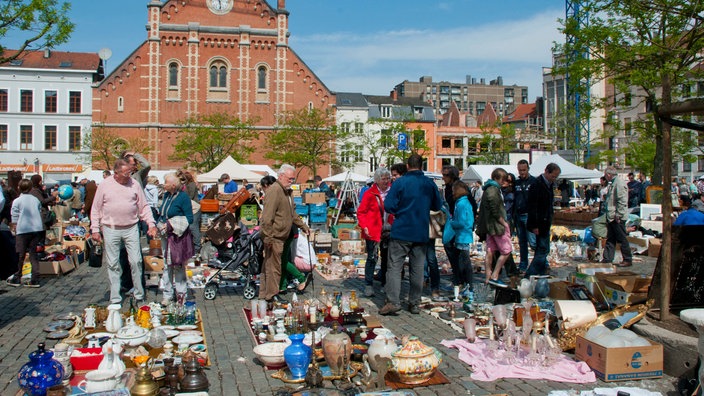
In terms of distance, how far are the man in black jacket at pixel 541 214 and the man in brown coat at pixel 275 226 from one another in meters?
3.94

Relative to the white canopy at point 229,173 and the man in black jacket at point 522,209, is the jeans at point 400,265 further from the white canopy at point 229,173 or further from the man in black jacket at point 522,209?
the white canopy at point 229,173

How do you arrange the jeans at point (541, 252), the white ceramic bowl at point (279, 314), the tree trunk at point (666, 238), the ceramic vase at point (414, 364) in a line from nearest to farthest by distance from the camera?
the ceramic vase at point (414, 364)
the tree trunk at point (666, 238)
the white ceramic bowl at point (279, 314)
the jeans at point (541, 252)

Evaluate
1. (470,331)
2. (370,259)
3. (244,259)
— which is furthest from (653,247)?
(244,259)

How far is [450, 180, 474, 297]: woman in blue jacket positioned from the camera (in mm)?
9156

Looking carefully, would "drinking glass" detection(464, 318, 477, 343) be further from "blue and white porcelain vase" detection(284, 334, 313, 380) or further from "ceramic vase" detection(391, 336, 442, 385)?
"blue and white porcelain vase" detection(284, 334, 313, 380)

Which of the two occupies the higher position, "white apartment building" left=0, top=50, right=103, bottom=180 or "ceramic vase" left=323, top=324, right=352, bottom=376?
"white apartment building" left=0, top=50, right=103, bottom=180

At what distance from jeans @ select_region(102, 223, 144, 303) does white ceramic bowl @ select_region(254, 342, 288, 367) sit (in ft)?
10.6

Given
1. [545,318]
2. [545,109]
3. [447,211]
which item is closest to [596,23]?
[447,211]

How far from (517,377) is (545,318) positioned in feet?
4.92

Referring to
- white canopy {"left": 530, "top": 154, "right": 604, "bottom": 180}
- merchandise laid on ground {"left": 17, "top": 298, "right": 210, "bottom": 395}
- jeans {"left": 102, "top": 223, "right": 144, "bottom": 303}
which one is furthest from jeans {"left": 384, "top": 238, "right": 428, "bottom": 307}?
white canopy {"left": 530, "top": 154, "right": 604, "bottom": 180}

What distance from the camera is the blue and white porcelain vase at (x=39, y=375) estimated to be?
4.92 metres

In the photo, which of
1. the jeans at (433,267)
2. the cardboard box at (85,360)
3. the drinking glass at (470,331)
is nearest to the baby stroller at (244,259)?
the jeans at (433,267)

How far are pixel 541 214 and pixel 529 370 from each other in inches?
190

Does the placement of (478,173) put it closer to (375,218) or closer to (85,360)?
(375,218)
